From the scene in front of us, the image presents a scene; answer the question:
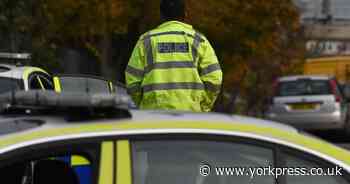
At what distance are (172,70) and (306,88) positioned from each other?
44.3 ft

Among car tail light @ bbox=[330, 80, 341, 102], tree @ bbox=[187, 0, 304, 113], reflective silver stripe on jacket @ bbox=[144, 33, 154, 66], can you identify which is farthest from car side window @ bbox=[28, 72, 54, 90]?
tree @ bbox=[187, 0, 304, 113]

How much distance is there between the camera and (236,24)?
23859 millimetres

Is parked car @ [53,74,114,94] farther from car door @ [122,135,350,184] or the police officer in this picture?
car door @ [122,135,350,184]

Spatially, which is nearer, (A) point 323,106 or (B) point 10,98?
(B) point 10,98

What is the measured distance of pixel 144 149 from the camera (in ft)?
12.6

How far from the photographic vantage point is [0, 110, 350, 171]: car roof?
148 inches

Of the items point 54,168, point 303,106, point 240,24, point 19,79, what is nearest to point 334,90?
point 303,106

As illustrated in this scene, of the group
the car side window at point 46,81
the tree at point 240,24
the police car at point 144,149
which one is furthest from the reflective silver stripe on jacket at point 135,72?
the tree at point 240,24

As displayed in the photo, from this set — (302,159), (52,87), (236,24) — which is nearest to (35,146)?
(302,159)

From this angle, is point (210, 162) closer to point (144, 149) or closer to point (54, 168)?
point (144, 149)

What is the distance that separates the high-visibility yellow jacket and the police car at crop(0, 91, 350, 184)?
2.36 meters

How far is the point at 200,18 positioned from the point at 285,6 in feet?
9.53

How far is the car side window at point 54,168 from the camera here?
377cm

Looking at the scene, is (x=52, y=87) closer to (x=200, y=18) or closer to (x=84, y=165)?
(x=84, y=165)
